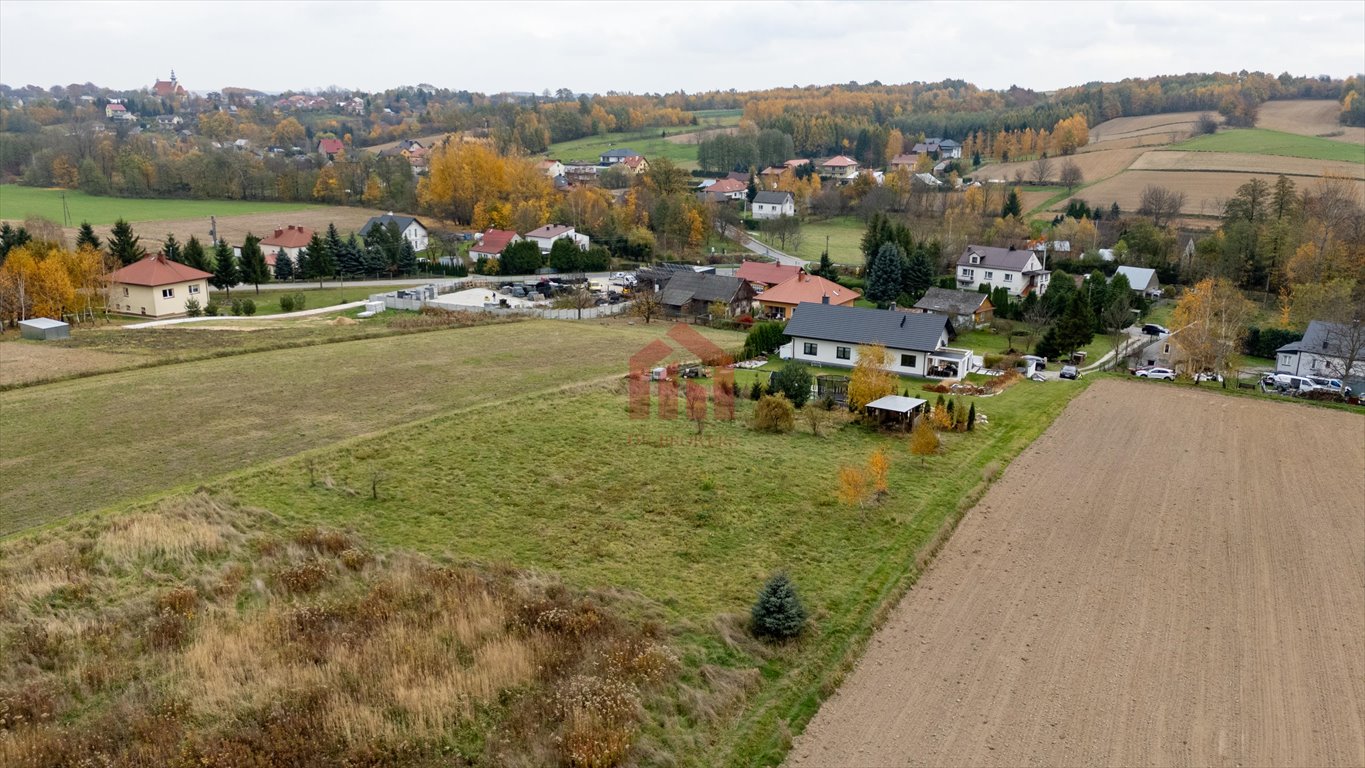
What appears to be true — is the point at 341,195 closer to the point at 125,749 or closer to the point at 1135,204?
the point at 1135,204

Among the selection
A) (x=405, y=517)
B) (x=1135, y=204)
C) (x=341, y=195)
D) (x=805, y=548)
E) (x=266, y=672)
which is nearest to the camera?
(x=266, y=672)

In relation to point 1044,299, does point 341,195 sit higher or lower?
higher

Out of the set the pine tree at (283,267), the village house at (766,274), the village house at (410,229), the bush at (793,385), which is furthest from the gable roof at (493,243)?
the bush at (793,385)

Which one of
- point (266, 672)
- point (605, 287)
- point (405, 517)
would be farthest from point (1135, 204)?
point (266, 672)

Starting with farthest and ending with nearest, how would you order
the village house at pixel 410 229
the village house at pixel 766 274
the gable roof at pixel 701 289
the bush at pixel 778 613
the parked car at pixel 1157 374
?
the village house at pixel 410 229 < the village house at pixel 766 274 < the gable roof at pixel 701 289 < the parked car at pixel 1157 374 < the bush at pixel 778 613

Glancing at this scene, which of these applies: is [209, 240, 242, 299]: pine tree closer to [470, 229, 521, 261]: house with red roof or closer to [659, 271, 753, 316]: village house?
[470, 229, 521, 261]: house with red roof

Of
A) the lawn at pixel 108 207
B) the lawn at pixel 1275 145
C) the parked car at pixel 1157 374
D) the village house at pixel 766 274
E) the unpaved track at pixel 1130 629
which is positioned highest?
the lawn at pixel 1275 145

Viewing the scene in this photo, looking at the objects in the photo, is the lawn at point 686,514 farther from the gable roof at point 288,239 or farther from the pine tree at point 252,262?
the gable roof at point 288,239
